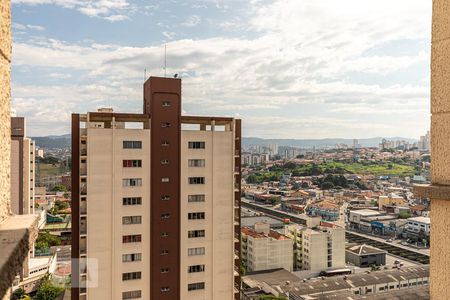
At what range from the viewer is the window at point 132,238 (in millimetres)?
10359

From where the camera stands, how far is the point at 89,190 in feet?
33.2

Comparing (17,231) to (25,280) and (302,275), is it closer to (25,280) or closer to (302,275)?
(25,280)

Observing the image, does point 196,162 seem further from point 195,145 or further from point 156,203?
point 156,203

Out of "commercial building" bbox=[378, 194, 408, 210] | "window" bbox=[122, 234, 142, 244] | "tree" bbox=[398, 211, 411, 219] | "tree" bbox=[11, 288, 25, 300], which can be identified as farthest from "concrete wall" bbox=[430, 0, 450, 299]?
"commercial building" bbox=[378, 194, 408, 210]

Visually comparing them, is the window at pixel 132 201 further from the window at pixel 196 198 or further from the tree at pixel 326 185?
the tree at pixel 326 185

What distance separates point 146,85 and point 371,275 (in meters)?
19.9

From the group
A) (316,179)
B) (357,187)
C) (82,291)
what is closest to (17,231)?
(82,291)

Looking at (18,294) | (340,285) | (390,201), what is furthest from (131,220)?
(390,201)

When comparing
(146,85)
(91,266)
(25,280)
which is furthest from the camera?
(25,280)

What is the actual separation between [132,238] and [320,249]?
67.2ft

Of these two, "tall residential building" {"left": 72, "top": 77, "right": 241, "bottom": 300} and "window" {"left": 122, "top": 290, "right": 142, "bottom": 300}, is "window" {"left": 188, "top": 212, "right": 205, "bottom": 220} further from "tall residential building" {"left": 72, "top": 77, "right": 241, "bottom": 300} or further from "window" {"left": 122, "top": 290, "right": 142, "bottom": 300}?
"window" {"left": 122, "top": 290, "right": 142, "bottom": 300}

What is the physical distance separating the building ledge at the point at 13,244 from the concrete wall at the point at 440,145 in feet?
4.48

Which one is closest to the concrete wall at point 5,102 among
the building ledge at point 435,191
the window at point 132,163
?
the building ledge at point 435,191

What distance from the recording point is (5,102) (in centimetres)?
117
